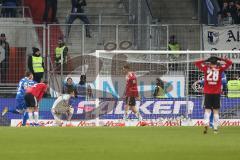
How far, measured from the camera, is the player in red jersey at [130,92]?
27375mm

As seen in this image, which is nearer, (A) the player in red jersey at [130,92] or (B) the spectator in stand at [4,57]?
(A) the player in red jersey at [130,92]

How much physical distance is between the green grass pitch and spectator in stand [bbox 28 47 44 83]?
7.64 meters

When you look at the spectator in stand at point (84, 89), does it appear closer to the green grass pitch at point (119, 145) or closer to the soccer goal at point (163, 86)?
the soccer goal at point (163, 86)

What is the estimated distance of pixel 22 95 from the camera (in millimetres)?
27234

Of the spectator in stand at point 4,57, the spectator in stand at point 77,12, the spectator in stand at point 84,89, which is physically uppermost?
the spectator in stand at point 77,12

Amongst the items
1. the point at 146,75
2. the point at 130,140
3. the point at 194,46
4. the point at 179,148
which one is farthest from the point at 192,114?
the point at 179,148

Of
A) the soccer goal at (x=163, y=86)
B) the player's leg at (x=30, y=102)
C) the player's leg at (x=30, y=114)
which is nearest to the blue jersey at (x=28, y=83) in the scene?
the player's leg at (x=30, y=102)

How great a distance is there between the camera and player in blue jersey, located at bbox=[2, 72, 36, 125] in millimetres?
26859

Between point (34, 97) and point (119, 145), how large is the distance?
1090 cm

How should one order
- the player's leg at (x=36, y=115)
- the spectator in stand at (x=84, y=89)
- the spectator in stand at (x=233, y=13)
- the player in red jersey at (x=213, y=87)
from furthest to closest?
the spectator in stand at (x=233, y=13)
the spectator in stand at (x=84, y=89)
the player's leg at (x=36, y=115)
the player in red jersey at (x=213, y=87)

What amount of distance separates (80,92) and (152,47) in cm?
359

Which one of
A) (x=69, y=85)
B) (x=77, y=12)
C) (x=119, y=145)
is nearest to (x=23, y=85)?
(x=69, y=85)

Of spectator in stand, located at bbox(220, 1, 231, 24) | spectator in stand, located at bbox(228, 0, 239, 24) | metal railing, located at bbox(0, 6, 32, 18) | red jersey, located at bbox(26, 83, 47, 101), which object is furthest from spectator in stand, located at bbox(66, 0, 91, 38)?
spectator in stand, located at bbox(228, 0, 239, 24)

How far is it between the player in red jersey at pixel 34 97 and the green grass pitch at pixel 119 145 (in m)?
5.96
